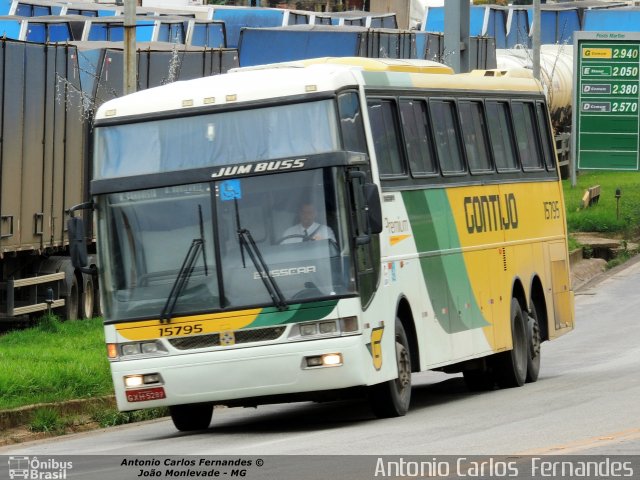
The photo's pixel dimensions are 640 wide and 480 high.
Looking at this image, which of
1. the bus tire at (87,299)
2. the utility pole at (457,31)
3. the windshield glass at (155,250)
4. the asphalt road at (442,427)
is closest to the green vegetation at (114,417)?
the asphalt road at (442,427)

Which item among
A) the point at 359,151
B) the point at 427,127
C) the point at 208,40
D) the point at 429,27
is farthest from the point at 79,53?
the point at 429,27

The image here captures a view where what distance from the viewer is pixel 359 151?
1409 centimetres

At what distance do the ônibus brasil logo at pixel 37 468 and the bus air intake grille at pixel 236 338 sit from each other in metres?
1.49

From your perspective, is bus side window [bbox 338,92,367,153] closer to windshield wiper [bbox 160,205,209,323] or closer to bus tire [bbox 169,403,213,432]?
windshield wiper [bbox 160,205,209,323]

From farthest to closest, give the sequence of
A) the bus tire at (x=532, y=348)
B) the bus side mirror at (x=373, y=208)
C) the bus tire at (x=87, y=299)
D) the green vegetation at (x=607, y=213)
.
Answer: the green vegetation at (x=607, y=213) < the bus tire at (x=87, y=299) < the bus tire at (x=532, y=348) < the bus side mirror at (x=373, y=208)

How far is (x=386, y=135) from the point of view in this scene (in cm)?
1508

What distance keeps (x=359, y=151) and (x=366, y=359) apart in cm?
183

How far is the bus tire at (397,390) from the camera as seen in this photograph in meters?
14.3

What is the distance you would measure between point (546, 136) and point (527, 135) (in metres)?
0.76

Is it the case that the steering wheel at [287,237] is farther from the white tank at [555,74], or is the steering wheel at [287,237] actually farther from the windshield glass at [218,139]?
the white tank at [555,74]

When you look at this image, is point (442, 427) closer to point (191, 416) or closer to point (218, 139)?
point (191, 416)

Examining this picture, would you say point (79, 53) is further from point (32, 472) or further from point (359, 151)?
point (32, 472)

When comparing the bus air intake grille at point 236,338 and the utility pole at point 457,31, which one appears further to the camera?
the utility pole at point 457,31

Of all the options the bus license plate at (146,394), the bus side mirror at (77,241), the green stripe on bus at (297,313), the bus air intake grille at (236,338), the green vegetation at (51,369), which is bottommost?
the green vegetation at (51,369)
